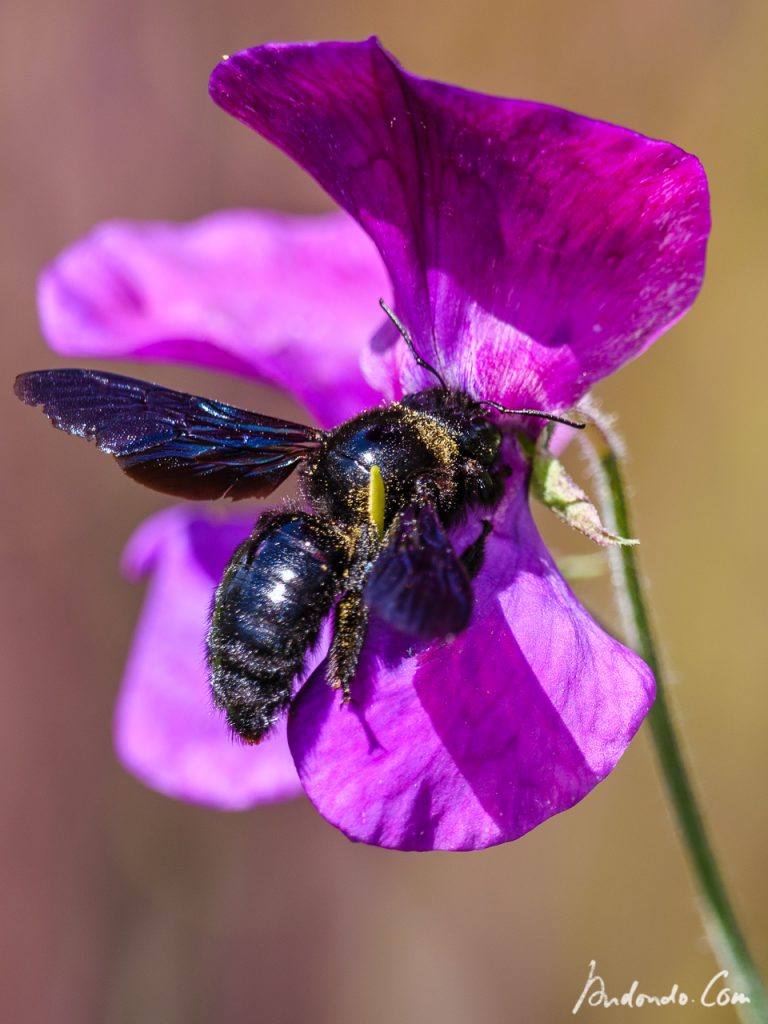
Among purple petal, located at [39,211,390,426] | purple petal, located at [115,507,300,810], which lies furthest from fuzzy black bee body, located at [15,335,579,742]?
purple petal, located at [115,507,300,810]

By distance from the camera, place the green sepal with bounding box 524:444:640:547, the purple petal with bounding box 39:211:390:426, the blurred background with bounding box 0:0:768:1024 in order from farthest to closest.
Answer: the blurred background with bounding box 0:0:768:1024, the purple petal with bounding box 39:211:390:426, the green sepal with bounding box 524:444:640:547

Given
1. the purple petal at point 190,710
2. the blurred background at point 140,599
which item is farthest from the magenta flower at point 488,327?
the blurred background at point 140,599

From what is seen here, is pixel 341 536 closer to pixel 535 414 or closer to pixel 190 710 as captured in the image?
pixel 535 414

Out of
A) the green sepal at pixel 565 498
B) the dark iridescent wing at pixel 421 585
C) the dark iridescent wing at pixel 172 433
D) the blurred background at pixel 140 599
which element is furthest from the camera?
the blurred background at pixel 140 599

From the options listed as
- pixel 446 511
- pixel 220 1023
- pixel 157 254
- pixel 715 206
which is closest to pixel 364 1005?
pixel 220 1023

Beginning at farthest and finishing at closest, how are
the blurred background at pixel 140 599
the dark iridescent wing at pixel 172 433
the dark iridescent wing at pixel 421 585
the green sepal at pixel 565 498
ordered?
the blurred background at pixel 140 599 < the dark iridescent wing at pixel 172 433 < the green sepal at pixel 565 498 < the dark iridescent wing at pixel 421 585

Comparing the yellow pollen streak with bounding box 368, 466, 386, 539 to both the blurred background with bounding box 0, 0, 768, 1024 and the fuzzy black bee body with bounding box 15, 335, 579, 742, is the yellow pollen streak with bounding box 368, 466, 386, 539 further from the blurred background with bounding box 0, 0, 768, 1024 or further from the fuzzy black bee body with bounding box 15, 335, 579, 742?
the blurred background with bounding box 0, 0, 768, 1024

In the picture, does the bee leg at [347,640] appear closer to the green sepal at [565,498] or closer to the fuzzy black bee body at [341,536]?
the fuzzy black bee body at [341,536]
